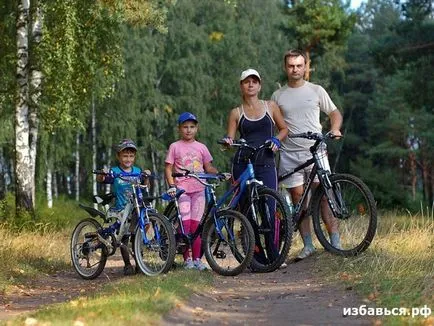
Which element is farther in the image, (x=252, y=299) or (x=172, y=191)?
(x=172, y=191)

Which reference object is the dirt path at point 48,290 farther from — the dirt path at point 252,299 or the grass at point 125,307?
the grass at point 125,307

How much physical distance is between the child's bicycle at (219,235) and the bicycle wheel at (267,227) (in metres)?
0.25

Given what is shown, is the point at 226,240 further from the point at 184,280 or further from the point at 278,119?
the point at 278,119

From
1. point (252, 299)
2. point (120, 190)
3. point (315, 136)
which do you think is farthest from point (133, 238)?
point (252, 299)

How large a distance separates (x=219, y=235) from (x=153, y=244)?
0.71 metres

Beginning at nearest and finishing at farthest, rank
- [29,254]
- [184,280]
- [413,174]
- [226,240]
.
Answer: [184,280]
[226,240]
[29,254]
[413,174]

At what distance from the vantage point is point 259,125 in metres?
9.23

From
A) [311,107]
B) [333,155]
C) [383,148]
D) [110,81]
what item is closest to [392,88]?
[383,148]

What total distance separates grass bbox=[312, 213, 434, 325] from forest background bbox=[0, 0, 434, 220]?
797 cm

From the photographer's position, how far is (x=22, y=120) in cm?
1592

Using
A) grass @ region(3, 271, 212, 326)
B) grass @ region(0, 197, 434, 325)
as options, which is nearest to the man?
grass @ region(0, 197, 434, 325)

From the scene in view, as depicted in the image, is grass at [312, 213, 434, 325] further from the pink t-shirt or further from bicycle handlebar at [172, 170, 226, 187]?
the pink t-shirt

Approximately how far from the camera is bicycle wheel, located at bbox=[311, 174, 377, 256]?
8.69 m

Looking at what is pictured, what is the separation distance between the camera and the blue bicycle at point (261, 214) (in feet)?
29.1
